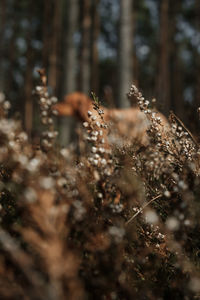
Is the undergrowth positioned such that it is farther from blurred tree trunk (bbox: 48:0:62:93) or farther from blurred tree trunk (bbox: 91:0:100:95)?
blurred tree trunk (bbox: 91:0:100:95)

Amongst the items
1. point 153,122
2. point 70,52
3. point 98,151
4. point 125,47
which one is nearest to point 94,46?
point 70,52

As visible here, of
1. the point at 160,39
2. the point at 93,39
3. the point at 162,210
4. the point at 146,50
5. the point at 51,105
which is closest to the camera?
the point at 162,210

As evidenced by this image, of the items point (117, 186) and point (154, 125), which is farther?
point (154, 125)

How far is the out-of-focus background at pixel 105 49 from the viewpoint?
27.5 feet

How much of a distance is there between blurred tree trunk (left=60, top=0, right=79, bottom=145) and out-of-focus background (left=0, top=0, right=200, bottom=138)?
0.03 meters

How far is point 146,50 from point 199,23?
525 inches

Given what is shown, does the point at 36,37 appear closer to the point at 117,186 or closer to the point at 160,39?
the point at 160,39

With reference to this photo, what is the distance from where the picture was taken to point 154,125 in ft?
5.57

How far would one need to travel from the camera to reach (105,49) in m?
25.5

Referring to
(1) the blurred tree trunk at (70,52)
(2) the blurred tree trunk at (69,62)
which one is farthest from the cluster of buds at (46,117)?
(1) the blurred tree trunk at (70,52)

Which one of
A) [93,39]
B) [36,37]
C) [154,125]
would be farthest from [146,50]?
[154,125]

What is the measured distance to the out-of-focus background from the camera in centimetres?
839

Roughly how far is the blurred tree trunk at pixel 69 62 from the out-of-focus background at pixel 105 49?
1.3 inches

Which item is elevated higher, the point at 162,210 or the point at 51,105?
the point at 51,105
